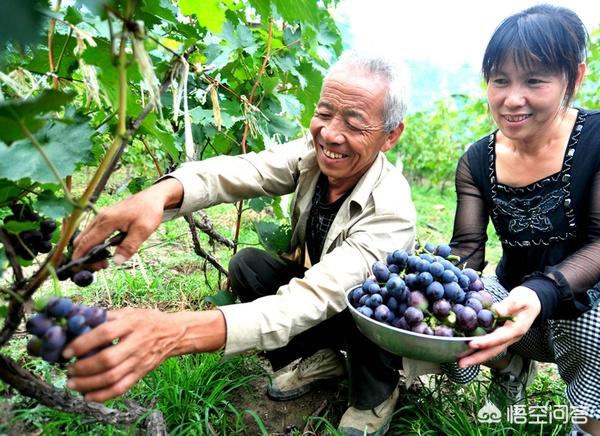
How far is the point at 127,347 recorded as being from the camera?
3.46 ft

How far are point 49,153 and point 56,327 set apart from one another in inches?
15.5

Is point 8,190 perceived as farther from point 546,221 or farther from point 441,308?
point 546,221

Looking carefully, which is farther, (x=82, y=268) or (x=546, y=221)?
(x=546, y=221)

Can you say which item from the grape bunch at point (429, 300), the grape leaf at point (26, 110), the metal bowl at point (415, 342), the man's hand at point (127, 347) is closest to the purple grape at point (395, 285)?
the grape bunch at point (429, 300)

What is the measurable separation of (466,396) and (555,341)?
487 mm

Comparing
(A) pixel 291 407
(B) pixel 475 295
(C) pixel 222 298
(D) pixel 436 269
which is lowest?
(A) pixel 291 407

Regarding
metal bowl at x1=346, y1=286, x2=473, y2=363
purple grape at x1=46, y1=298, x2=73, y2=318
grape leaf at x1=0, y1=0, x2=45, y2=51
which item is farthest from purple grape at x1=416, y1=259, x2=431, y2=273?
grape leaf at x1=0, y1=0, x2=45, y2=51

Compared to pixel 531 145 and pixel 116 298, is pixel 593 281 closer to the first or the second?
pixel 531 145

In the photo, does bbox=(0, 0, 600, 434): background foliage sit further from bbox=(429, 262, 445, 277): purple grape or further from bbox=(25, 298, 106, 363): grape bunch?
bbox=(429, 262, 445, 277): purple grape

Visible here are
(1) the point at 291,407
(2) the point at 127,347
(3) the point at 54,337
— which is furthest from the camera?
(1) the point at 291,407

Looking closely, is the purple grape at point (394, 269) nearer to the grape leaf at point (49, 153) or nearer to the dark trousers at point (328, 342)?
the dark trousers at point (328, 342)

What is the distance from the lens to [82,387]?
1.00 meters

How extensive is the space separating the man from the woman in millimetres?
407

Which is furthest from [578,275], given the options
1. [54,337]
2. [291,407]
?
[54,337]
